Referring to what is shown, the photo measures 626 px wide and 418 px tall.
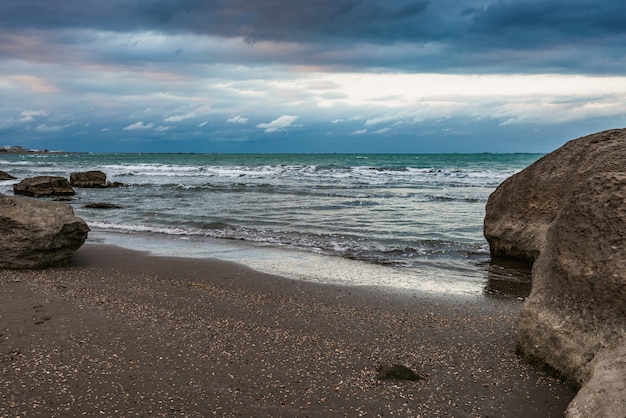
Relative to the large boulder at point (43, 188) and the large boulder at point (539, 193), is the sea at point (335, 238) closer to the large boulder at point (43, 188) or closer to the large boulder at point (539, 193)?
the large boulder at point (539, 193)

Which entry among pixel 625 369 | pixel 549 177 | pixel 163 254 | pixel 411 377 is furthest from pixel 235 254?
pixel 625 369

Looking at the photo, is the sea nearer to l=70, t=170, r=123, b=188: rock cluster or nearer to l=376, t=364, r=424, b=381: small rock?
l=376, t=364, r=424, b=381: small rock

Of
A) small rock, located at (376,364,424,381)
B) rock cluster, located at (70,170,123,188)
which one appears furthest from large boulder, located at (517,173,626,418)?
rock cluster, located at (70,170,123,188)

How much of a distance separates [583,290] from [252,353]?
2879 millimetres

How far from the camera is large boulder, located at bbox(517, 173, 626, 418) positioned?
4125 mm

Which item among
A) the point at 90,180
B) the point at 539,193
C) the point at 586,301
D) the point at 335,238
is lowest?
the point at 335,238

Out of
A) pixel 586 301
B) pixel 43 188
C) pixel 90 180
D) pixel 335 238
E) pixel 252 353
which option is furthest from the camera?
pixel 90 180

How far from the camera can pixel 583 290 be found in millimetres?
4395

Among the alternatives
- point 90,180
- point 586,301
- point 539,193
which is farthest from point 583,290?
point 90,180

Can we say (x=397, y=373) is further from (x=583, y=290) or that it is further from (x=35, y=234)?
(x=35, y=234)

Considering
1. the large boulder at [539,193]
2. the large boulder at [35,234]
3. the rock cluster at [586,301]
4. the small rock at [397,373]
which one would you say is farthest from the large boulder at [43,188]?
the rock cluster at [586,301]

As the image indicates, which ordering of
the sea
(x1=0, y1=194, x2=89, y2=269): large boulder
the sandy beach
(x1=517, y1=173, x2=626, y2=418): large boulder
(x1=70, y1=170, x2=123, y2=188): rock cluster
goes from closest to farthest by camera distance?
the sandy beach, (x1=517, y1=173, x2=626, y2=418): large boulder, (x1=0, y1=194, x2=89, y2=269): large boulder, the sea, (x1=70, y1=170, x2=123, y2=188): rock cluster

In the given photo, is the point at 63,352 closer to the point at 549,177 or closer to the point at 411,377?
the point at 411,377

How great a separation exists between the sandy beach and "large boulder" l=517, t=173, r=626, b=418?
11.1 inches
